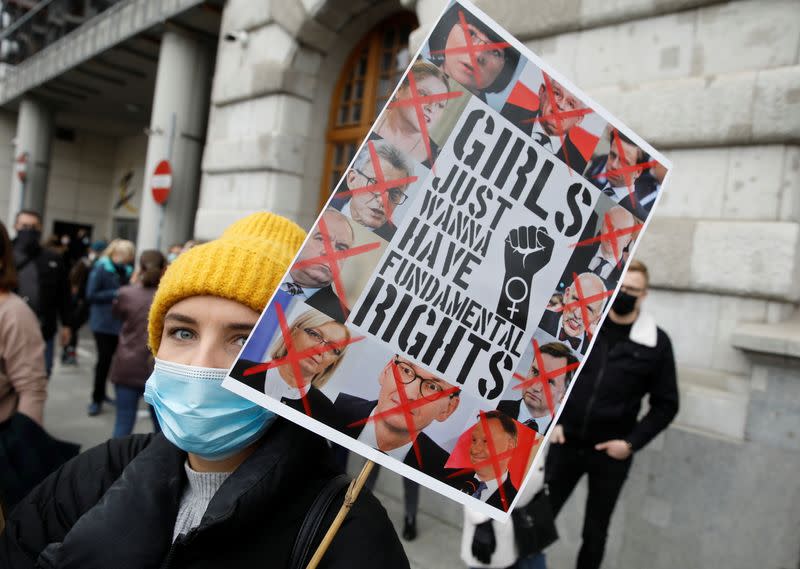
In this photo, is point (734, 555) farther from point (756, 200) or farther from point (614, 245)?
point (614, 245)

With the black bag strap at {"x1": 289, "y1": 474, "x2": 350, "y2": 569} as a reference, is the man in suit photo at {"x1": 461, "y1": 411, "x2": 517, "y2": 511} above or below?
above

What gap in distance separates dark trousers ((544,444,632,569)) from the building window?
4.35 meters

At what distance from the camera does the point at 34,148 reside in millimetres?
16297

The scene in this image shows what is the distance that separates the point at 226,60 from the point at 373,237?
→ 273 inches

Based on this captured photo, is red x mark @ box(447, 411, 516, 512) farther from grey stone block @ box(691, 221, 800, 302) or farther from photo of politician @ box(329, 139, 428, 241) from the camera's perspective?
grey stone block @ box(691, 221, 800, 302)

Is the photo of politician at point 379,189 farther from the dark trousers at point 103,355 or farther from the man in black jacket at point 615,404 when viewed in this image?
the dark trousers at point 103,355

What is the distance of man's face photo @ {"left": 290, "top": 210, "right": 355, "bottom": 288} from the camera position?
1137mm

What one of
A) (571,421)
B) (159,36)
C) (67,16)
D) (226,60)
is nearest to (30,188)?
(67,16)

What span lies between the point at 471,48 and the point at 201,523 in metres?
1.14

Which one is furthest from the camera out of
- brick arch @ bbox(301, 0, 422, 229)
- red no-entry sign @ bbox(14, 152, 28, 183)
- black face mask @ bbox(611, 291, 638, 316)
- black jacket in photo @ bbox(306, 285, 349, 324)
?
red no-entry sign @ bbox(14, 152, 28, 183)

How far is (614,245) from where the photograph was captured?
1378 mm

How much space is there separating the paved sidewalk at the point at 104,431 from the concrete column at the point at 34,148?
10160 millimetres

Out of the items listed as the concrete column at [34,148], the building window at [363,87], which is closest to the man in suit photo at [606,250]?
the building window at [363,87]

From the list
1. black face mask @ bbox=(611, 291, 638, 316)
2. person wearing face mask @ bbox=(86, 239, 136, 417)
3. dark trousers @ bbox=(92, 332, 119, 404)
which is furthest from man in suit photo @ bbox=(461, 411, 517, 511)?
dark trousers @ bbox=(92, 332, 119, 404)
